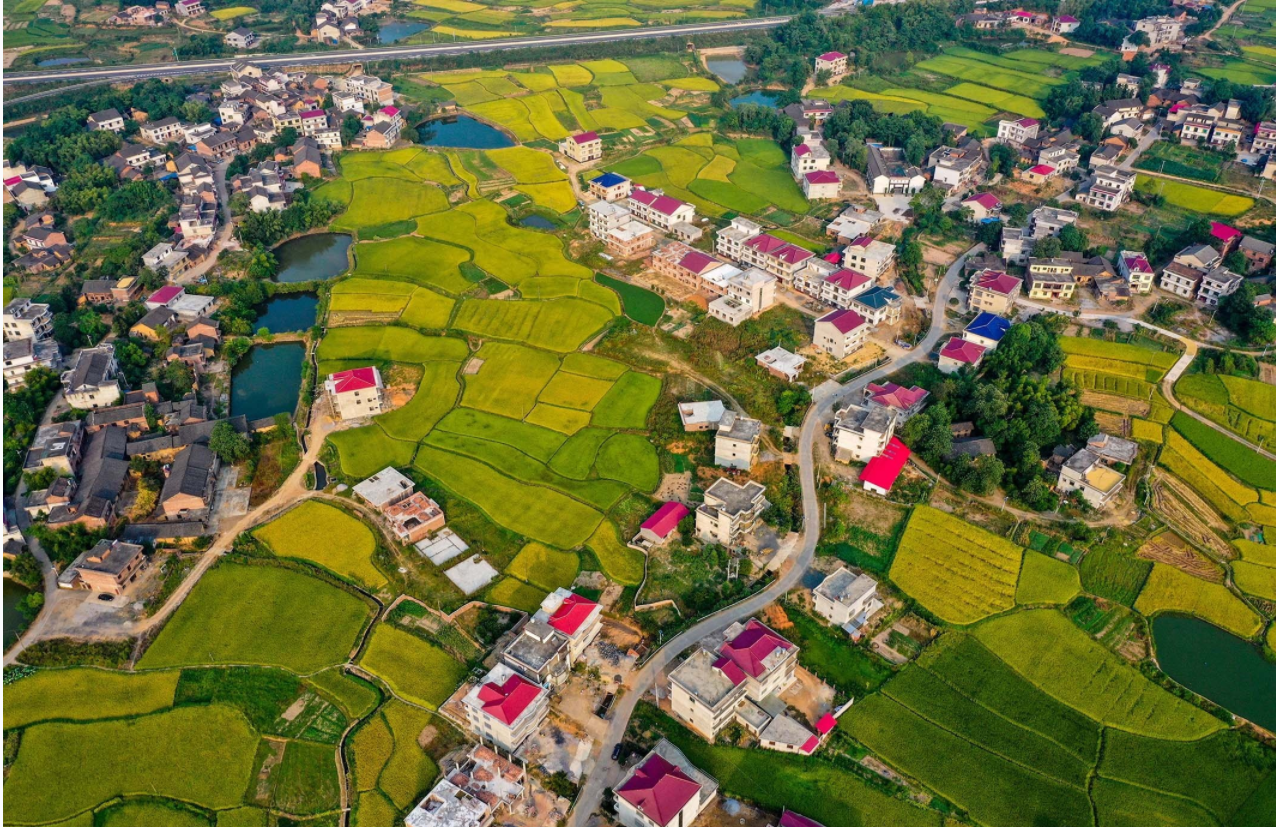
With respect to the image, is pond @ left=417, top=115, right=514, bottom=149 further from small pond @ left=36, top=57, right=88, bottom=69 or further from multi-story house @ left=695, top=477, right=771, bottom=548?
multi-story house @ left=695, top=477, right=771, bottom=548

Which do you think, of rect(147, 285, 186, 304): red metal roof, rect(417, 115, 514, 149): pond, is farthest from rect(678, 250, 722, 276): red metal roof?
rect(147, 285, 186, 304): red metal roof

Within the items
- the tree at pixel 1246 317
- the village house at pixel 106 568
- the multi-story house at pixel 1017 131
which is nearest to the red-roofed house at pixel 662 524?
the village house at pixel 106 568

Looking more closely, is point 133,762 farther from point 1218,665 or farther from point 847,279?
point 847,279

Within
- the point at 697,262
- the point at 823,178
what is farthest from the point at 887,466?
the point at 823,178

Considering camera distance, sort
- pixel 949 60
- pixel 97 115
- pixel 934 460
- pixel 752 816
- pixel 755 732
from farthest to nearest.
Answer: pixel 949 60, pixel 97 115, pixel 934 460, pixel 755 732, pixel 752 816

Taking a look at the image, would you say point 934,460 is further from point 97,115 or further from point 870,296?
point 97,115

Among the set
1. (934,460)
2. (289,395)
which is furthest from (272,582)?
(934,460)
